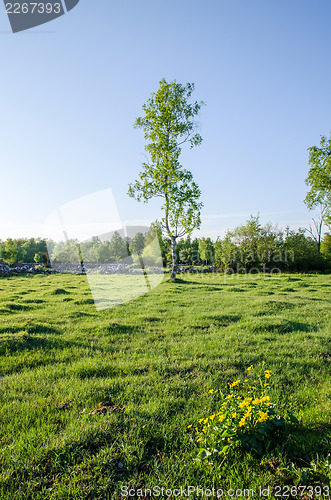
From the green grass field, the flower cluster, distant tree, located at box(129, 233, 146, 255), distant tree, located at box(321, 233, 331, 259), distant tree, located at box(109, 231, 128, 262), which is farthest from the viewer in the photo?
distant tree, located at box(129, 233, 146, 255)

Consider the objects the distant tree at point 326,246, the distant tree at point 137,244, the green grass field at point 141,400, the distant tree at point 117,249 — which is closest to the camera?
the green grass field at point 141,400

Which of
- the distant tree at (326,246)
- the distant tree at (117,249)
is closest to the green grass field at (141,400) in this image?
the distant tree at (326,246)

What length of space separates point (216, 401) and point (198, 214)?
71.5 feet

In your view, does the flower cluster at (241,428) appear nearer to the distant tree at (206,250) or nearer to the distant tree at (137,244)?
the distant tree at (206,250)

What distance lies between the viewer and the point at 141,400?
14.4 ft

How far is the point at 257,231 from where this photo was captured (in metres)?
41.7

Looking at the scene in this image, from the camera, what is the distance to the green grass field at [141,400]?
2.93 m

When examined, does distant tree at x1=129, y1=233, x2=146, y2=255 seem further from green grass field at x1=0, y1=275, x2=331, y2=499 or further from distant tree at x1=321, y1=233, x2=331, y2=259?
green grass field at x1=0, y1=275, x2=331, y2=499

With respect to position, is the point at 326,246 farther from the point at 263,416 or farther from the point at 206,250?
the point at 263,416

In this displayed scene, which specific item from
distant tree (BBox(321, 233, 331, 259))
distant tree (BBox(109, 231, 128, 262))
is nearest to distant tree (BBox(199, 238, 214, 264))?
distant tree (BBox(109, 231, 128, 262))

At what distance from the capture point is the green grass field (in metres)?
2.93

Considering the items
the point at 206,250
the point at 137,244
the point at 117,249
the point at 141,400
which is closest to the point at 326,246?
the point at 206,250

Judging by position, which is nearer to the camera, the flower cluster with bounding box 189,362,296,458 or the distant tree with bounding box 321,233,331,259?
the flower cluster with bounding box 189,362,296,458

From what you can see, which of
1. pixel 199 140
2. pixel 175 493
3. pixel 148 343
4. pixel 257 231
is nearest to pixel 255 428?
pixel 175 493
